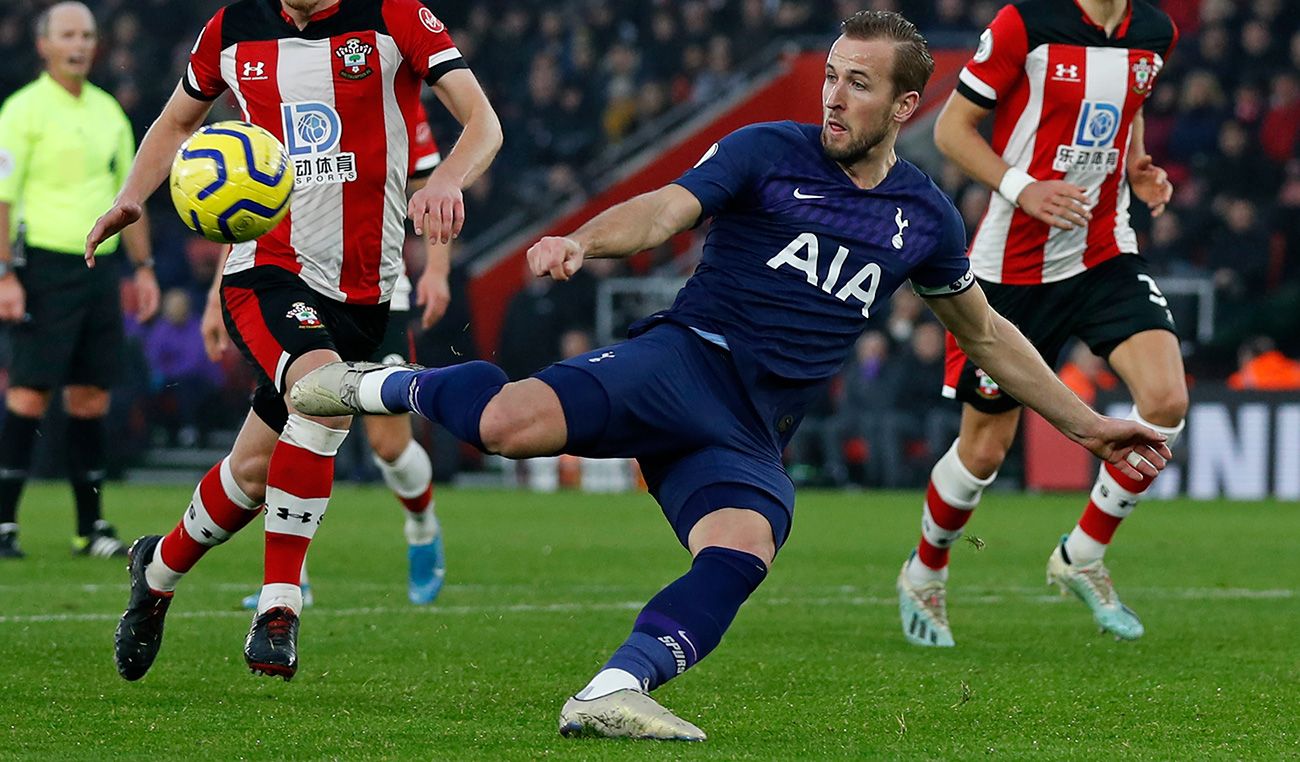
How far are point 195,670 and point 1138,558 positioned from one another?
640cm

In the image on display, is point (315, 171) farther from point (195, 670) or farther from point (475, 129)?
point (195, 670)

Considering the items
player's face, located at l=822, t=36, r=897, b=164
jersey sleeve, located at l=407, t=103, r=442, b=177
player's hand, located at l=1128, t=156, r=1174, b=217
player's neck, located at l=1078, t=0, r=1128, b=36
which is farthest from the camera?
jersey sleeve, located at l=407, t=103, r=442, b=177

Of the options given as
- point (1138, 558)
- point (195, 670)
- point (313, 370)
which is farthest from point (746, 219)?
point (1138, 558)

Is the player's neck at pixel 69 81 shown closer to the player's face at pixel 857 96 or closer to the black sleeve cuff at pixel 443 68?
the black sleeve cuff at pixel 443 68

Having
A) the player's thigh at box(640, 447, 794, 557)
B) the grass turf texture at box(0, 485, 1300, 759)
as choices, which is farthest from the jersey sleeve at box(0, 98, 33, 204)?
the player's thigh at box(640, 447, 794, 557)

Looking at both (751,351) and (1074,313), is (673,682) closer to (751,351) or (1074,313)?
(751,351)

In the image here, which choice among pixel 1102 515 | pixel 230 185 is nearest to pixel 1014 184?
pixel 1102 515

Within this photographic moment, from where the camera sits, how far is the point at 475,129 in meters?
6.02

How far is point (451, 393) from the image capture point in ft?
16.0

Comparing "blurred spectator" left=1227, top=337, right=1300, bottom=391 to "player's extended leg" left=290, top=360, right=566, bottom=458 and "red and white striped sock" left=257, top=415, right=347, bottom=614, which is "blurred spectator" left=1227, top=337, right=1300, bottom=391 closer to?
"red and white striped sock" left=257, top=415, right=347, bottom=614

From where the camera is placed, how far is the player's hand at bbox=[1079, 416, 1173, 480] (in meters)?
5.30

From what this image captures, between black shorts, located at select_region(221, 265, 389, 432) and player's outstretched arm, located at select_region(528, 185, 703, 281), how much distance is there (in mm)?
1457

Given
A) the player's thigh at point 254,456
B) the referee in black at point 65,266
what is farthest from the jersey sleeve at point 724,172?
the referee in black at point 65,266

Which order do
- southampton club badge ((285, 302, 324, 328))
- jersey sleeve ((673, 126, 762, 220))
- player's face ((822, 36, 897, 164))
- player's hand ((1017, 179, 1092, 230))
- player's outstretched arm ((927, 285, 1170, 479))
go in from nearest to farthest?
jersey sleeve ((673, 126, 762, 220)) → player's face ((822, 36, 897, 164)) → player's outstretched arm ((927, 285, 1170, 479)) → southampton club badge ((285, 302, 324, 328)) → player's hand ((1017, 179, 1092, 230))
